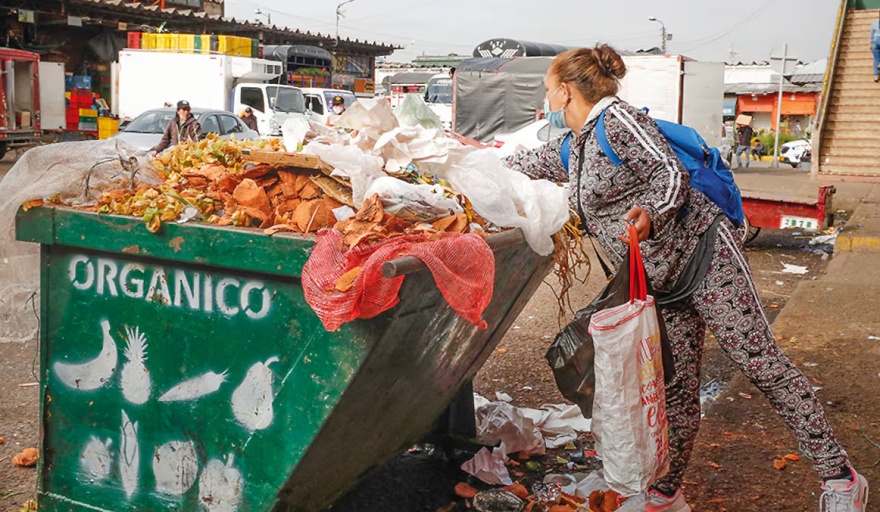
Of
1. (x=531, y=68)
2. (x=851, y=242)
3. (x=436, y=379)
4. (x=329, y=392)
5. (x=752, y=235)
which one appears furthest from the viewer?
(x=531, y=68)

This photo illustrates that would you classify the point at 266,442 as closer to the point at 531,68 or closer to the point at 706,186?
the point at 706,186

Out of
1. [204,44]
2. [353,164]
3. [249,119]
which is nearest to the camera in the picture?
[353,164]

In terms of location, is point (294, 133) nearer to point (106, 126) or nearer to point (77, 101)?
point (106, 126)

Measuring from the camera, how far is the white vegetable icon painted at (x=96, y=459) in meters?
2.89

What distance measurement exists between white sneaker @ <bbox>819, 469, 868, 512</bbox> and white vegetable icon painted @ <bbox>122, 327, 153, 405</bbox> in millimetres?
2283

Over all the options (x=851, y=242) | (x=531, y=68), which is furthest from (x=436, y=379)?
(x=531, y=68)

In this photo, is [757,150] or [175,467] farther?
[757,150]

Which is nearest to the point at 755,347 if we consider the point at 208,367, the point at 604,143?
the point at 604,143

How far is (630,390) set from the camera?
2830 millimetres

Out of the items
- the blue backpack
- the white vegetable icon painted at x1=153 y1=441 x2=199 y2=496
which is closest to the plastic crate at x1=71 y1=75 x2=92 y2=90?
the white vegetable icon painted at x1=153 y1=441 x2=199 y2=496

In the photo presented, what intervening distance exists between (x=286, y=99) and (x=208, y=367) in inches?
754

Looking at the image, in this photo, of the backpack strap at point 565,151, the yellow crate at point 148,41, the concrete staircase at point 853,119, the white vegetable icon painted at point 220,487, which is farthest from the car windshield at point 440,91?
the white vegetable icon painted at point 220,487

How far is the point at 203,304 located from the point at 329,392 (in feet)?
1.58

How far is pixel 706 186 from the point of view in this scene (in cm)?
306
